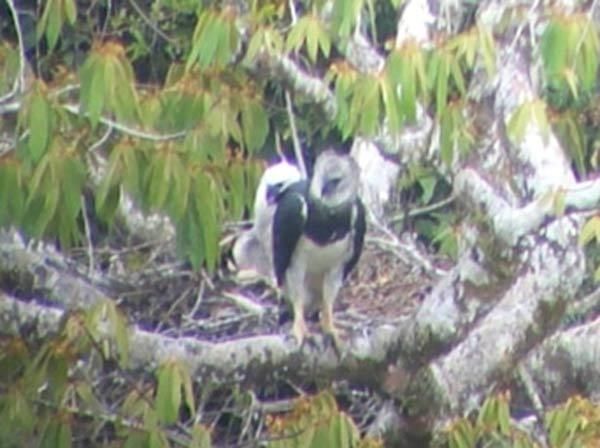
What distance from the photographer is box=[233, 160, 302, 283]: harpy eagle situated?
190 inches

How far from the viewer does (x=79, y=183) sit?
3281mm

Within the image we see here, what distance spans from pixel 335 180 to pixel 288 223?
0.26 meters

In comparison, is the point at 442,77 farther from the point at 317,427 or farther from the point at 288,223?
the point at 288,223

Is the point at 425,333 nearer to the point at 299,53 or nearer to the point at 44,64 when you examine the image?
the point at 299,53

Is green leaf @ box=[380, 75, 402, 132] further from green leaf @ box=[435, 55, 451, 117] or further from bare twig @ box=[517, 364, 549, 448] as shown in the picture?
bare twig @ box=[517, 364, 549, 448]

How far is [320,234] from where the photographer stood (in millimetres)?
4773

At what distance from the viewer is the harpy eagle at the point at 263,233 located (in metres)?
4.83

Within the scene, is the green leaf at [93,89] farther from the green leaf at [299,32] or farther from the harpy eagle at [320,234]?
the harpy eagle at [320,234]

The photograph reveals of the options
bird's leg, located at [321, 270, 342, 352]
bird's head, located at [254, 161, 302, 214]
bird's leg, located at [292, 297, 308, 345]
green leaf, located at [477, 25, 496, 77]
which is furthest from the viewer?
bird's head, located at [254, 161, 302, 214]

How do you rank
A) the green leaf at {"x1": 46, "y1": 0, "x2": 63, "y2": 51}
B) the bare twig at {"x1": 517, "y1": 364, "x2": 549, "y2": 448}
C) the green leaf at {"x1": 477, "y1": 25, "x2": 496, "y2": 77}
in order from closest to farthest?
1. the green leaf at {"x1": 46, "y1": 0, "x2": 63, "y2": 51}
2. the green leaf at {"x1": 477, "y1": 25, "x2": 496, "y2": 77}
3. the bare twig at {"x1": 517, "y1": 364, "x2": 549, "y2": 448}

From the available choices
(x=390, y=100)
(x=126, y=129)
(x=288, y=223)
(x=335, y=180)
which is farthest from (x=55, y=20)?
(x=288, y=223)

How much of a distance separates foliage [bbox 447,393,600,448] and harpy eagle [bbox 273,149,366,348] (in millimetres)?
677

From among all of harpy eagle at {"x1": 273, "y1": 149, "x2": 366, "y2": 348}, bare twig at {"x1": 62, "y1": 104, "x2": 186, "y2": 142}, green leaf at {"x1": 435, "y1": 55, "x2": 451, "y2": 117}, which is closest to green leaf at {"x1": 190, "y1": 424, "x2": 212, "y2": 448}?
bare twig at {"x1": 62, "y1": 104, "x2": 186, "y2": 142}

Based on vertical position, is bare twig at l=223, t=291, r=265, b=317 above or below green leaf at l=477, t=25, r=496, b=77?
below
